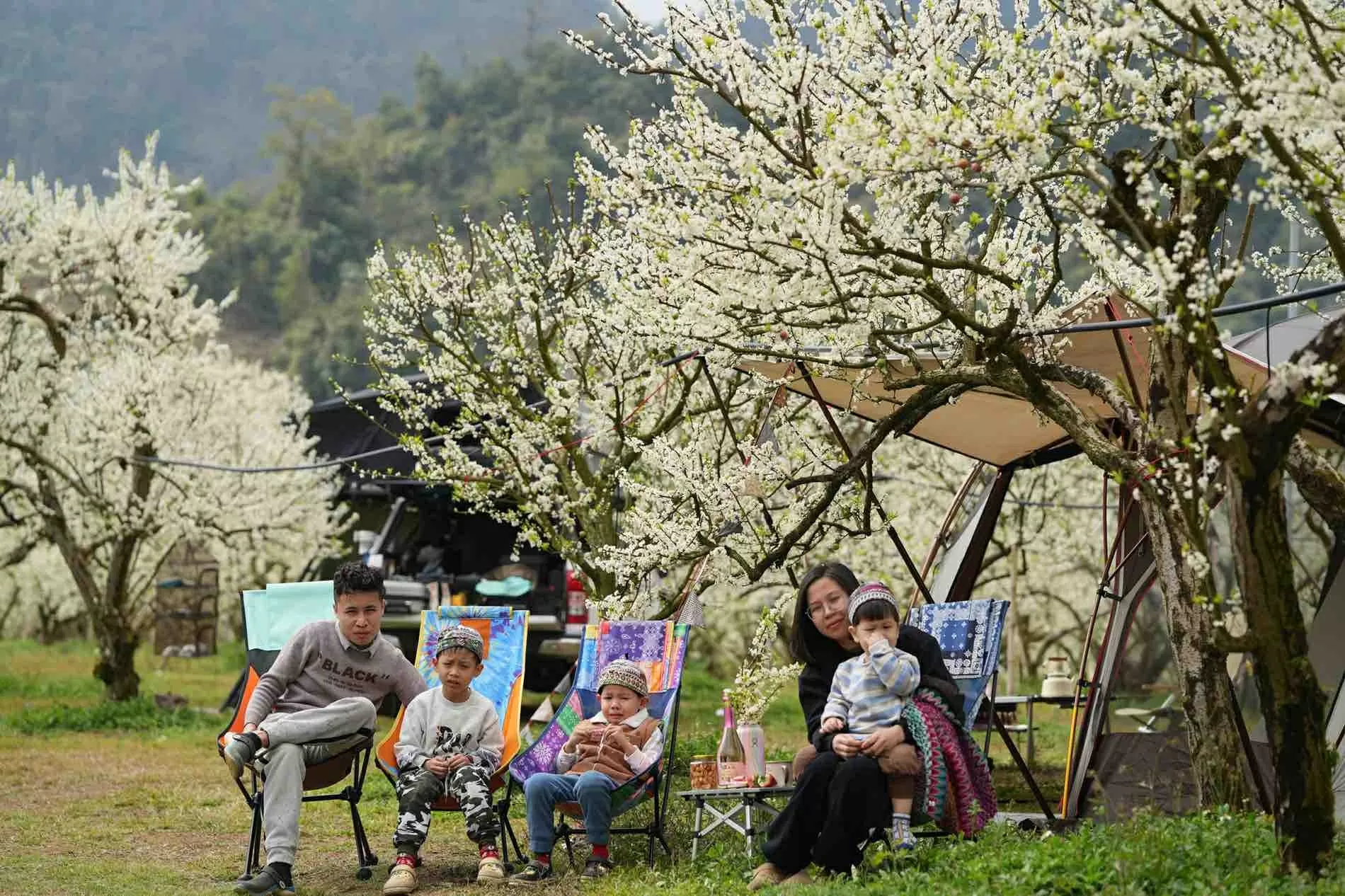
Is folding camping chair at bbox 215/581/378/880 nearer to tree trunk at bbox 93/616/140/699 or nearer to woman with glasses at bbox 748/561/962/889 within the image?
woman with glasses at bbox 748/561/962/889

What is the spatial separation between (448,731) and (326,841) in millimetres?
1404

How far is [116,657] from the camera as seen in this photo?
13.1 meters

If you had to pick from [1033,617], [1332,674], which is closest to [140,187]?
[1033,617]

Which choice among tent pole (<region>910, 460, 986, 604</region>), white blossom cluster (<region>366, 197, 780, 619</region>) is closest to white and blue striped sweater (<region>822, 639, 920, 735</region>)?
tent pole (<region>910, 460, 986, 604</region>)

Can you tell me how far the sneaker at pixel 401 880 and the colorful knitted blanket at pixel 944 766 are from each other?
1836 mm

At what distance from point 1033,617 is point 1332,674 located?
11934mm

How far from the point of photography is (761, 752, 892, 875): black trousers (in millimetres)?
4906

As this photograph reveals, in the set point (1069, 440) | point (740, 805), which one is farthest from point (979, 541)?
point (740, 805)

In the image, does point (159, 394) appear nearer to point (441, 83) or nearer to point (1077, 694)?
point (1077, 694)

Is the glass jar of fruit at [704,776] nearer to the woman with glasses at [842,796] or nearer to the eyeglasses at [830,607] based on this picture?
the woman with glasses at [842,796]

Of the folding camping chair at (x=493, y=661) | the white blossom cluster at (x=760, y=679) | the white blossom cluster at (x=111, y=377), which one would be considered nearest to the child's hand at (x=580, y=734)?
the folding camping chair at (x=493, y=661)

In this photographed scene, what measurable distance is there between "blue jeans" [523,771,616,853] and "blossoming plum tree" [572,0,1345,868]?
1.02 metres

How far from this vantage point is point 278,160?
271ft

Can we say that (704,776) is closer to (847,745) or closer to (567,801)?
(567,801)
